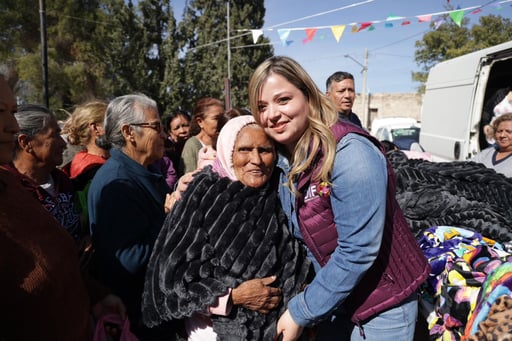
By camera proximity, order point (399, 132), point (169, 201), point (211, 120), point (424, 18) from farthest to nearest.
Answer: point (399, 132), point (424, 18), point (211, 120), point (169, 201)

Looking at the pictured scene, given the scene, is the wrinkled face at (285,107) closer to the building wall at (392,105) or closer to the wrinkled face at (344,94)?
the wrinkled face at (344,94)

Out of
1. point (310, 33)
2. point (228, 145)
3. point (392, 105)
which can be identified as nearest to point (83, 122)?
point (228, 145)

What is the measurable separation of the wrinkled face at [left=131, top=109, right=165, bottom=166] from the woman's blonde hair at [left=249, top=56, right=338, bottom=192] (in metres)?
0.84

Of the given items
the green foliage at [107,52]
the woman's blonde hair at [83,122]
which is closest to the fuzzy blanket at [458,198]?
the woman's blonde hair at [83,122]

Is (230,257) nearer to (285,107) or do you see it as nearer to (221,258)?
(221,258)

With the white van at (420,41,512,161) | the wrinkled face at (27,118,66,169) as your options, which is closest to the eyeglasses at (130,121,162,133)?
the wrinkled face at (27,118,66,169)

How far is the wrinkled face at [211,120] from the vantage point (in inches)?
151

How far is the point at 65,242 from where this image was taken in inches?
56.2

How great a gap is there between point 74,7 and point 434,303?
22.6 m

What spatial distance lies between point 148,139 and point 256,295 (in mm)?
1100

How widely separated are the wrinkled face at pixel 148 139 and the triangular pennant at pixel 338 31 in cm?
711

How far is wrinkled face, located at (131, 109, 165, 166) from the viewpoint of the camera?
211 cm

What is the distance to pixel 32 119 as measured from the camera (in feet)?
6.95

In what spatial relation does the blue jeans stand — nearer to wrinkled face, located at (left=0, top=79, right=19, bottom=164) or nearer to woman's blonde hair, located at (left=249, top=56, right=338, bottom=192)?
woman's blonde hair, located at (left=249, top=56, right=338, bottom=192)
